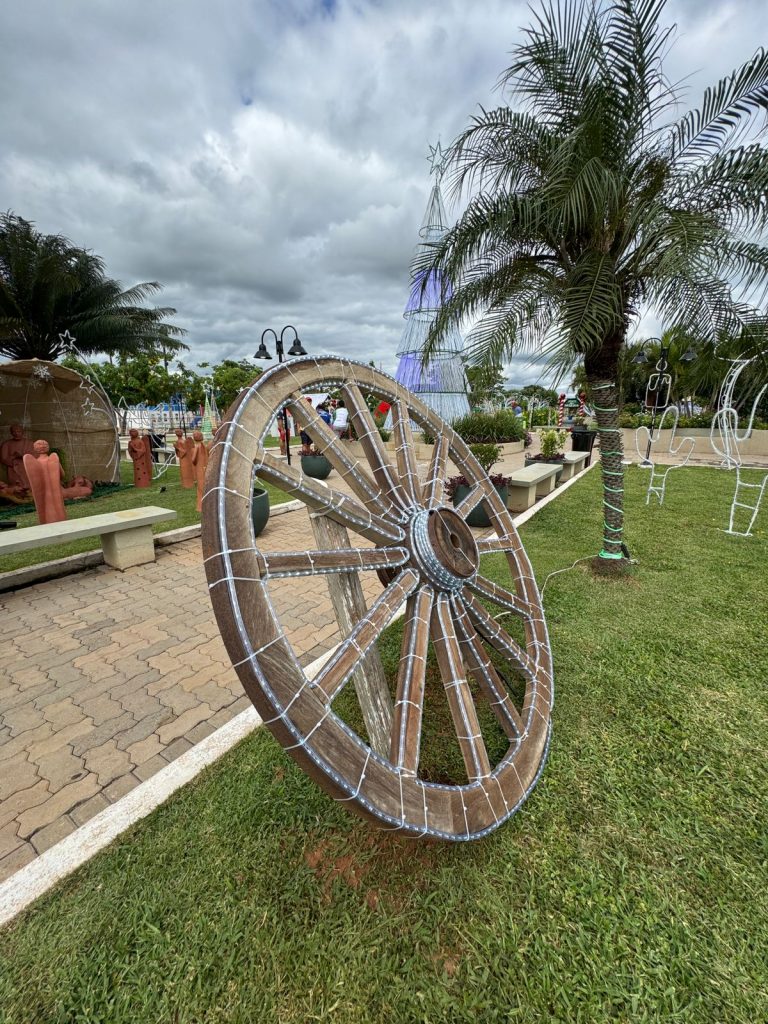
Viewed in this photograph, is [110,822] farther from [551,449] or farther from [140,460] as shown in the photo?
[551,449]

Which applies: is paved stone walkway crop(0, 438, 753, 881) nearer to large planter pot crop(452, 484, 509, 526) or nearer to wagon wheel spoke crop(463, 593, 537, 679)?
wagon wheel spoke crop(463, 593, 537, 679)

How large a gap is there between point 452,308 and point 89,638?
4.56 meters

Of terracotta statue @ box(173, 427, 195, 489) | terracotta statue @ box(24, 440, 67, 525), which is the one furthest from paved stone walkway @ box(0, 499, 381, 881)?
terracotta statue @ box(173, 427, 195, 489)

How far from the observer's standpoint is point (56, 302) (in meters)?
14.4

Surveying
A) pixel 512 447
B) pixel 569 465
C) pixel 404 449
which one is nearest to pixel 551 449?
pixel 569 465

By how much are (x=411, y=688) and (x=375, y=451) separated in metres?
1.06

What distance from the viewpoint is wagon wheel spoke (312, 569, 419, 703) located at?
1.43m

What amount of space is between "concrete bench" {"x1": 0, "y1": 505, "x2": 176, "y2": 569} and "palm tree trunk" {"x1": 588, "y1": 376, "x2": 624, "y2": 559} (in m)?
5.31

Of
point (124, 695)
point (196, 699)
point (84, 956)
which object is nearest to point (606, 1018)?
point (84, 956)

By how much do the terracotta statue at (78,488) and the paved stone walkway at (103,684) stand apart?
5224 mm

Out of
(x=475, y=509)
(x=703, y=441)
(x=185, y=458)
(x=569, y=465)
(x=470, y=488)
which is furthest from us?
(x=703, y=441)

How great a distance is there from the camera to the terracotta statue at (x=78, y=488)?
942 centimetres

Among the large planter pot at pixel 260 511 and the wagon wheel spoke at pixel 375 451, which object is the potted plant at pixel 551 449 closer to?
the large planter pot at pixel 260 511

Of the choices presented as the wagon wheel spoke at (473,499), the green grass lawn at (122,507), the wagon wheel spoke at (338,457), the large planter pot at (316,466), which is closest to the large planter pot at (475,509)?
the green grass lawn at (122,507)
